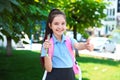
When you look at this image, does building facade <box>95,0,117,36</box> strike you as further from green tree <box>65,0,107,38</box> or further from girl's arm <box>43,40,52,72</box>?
girl's arm <box>43,40,52,72</box>

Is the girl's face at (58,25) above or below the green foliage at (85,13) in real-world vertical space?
below

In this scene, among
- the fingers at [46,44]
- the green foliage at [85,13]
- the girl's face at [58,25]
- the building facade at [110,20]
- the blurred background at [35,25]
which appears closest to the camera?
the fingers at [46,44]

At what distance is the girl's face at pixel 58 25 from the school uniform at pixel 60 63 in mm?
91

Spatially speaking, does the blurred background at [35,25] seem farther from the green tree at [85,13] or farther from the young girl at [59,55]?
the young girl at [59,55]

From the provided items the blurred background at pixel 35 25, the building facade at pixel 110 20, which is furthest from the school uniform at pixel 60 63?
the building facade at pixel 110 20

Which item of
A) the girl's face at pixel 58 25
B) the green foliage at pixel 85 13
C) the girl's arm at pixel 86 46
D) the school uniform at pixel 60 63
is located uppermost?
the green foliage at pixel 85 13

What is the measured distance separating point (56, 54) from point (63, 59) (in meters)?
0.09

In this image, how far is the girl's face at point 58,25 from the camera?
3.76 meters

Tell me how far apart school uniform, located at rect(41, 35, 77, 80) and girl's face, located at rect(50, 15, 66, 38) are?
0.09 m

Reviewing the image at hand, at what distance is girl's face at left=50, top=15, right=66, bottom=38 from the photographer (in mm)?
3764

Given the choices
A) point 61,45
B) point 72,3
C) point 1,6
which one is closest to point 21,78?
point 61,45

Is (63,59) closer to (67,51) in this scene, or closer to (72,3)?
(67,51)

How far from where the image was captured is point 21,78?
952 centimetres

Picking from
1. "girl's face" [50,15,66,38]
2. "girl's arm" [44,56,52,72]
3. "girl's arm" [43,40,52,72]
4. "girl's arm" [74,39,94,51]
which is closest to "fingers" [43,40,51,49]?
"girl's arm" [43,40,52,72]
